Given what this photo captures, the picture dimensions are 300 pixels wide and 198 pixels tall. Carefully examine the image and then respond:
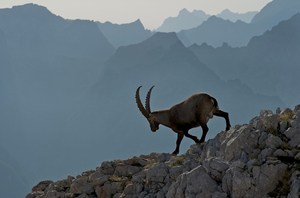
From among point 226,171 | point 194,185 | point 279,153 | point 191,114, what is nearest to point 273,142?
point 279,153

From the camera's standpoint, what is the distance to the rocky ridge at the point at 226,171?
13.0 meters

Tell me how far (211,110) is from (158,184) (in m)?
4.79

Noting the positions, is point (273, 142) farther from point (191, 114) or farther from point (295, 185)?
point (191, 114)

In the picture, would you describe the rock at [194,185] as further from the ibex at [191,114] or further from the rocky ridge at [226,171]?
the ibex at [191,114]

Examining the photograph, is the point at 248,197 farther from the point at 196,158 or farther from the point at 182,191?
the point at 196,158

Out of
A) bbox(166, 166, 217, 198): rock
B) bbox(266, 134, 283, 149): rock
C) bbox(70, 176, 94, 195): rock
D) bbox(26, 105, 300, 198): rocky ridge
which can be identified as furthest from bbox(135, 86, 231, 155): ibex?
bbox(266, 134, 283, 149): rock

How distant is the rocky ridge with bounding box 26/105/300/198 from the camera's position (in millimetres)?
13000

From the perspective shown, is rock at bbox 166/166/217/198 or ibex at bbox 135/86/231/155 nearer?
rock at bbox 166/166/217/198

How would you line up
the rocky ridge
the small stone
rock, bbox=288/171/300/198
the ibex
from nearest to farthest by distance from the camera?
rock, bbox=288/171/300/198 → the rocky ridge → the small stone → the ibex

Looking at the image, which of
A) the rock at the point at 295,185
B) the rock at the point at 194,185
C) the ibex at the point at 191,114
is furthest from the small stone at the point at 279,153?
the ibex at the point at 191,114

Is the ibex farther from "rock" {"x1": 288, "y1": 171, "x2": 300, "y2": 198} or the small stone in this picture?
"rock" {"x1": 288, "y1": 171, "x2": 300, "y2": 198}

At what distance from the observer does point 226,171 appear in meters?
14.0

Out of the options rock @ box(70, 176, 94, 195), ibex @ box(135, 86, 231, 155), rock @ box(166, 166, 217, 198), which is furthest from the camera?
ibex @ box(135, 86, 231, 155)

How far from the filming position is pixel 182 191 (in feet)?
48.1
